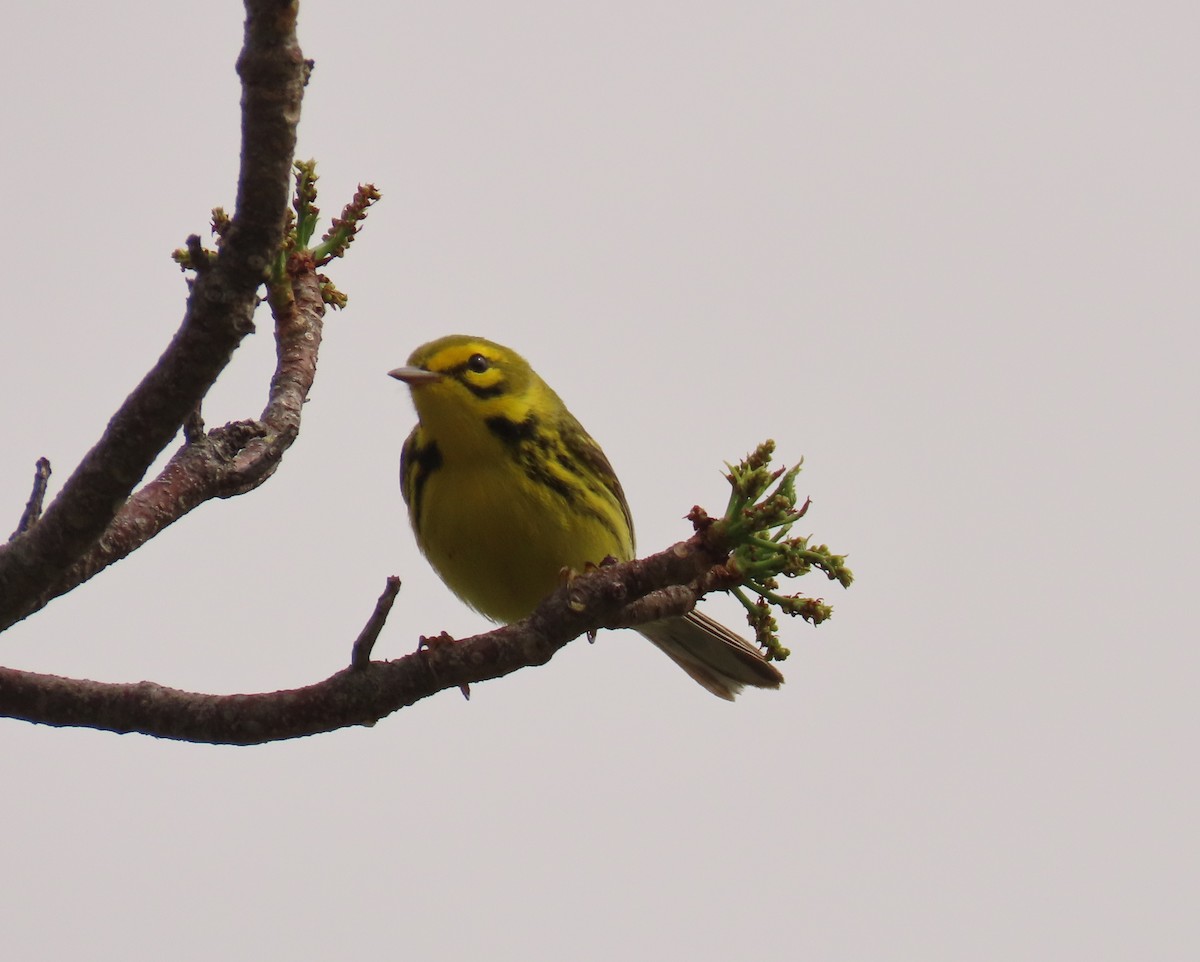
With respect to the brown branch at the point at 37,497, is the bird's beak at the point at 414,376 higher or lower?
higher

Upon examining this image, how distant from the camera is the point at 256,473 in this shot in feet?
14.3

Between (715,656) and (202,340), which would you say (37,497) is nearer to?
(202,340)

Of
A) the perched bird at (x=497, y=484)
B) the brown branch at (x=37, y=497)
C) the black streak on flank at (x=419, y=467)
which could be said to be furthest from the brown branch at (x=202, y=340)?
the black streak on flank at (x=419, y=467)

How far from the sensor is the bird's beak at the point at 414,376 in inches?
231

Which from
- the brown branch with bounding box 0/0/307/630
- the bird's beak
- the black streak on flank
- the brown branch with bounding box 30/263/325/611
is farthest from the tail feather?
the brown branch with bounding box 0/0/307/630

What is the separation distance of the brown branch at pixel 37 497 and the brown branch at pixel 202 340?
1.02 ft

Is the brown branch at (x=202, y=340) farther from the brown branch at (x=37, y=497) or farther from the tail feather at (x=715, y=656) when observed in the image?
the tail feather at (x=715, y=656)

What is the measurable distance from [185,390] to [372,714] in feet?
3.83

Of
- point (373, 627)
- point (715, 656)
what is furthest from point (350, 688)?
point (715, 656)

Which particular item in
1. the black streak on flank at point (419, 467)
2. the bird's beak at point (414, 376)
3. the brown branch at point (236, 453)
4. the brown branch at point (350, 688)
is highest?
the bird's beak at point (414, 376)

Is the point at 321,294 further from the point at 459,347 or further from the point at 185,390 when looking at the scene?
the point at 185,390

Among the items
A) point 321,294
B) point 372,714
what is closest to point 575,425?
point 321,294

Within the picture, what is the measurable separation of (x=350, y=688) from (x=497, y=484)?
1.99 metres

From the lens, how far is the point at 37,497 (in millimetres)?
3648
